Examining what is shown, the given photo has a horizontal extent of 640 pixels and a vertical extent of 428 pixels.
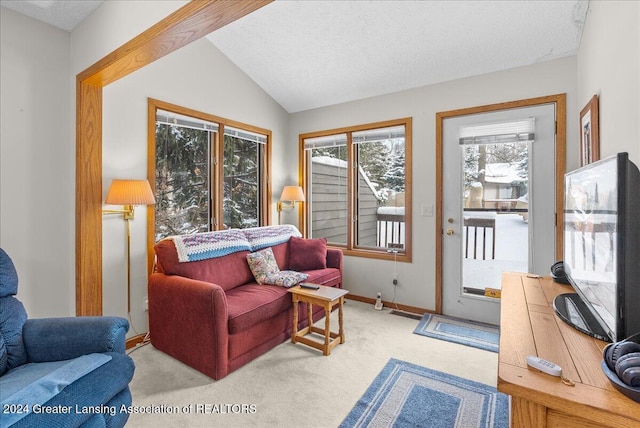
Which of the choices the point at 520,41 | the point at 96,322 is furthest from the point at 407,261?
the point at 96,322

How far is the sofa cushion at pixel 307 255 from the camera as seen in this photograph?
347 cm

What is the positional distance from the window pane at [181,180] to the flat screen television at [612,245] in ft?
10.4

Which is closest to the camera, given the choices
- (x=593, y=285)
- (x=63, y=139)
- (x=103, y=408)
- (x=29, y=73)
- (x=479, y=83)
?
(x=593, y=285)

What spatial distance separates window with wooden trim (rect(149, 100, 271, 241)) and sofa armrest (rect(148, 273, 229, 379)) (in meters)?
0.80

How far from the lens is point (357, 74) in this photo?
3393 mm

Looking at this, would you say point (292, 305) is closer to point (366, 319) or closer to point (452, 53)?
point (366, 319)

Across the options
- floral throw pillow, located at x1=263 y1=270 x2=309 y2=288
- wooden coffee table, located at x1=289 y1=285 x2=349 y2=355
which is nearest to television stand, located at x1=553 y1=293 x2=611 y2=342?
wooden coffee table, located at x1=289 y1=285 x2=349 y2=355

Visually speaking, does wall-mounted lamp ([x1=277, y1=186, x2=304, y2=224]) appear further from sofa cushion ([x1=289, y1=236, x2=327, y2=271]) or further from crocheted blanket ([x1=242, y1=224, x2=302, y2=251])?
sofa cushion ([x1=289, y1=236, x2=327, y2=271])

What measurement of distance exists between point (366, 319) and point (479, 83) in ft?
8.78

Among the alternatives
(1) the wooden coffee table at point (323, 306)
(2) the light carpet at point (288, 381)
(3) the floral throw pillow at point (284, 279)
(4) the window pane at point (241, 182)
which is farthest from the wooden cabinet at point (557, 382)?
(4) the window pane at point (241, 182)

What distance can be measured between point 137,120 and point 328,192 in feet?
7.80

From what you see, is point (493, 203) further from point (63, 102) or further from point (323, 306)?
point (63, 102)

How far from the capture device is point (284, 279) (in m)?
2.83

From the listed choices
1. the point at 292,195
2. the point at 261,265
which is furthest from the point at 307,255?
the point at 292,195
